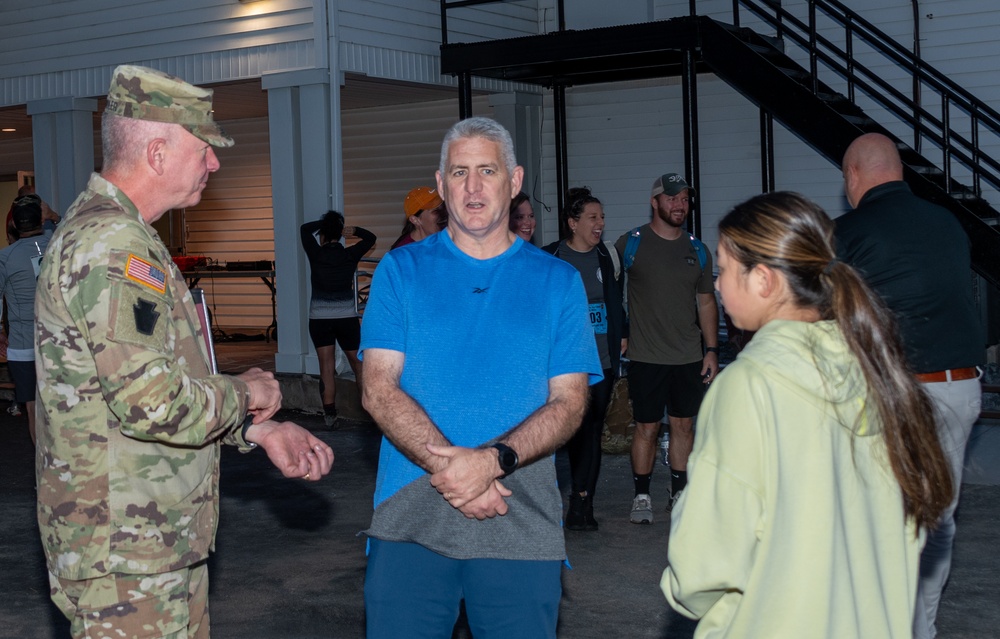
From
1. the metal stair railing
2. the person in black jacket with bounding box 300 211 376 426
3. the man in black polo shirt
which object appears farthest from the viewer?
the person in black jacket with bounding box 300 211 376 426

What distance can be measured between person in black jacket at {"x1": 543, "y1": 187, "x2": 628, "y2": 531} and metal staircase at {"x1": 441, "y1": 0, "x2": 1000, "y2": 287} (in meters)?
3.82

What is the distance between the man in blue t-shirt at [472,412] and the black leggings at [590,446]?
11.6ft

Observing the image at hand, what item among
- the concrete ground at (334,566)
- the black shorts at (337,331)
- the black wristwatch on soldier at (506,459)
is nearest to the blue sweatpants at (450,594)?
the black wristwatch on soldier at (506,459)

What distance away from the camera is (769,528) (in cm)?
224

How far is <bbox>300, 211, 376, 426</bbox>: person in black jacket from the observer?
10453mm

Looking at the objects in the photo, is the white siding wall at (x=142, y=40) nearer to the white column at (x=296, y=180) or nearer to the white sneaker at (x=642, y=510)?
the white column at (x=296, y=180)

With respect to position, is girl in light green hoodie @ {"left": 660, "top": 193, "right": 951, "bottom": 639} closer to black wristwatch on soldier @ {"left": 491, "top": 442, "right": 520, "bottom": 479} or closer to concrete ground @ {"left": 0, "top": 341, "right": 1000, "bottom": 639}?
black wristwatch on soldier @ {"left": 491, "top": 442, "right": 520, "bottom": 479}

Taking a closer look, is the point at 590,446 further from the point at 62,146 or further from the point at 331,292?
the point at 62,146

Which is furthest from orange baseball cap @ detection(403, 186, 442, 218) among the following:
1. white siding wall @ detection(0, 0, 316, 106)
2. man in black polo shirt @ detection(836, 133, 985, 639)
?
man in black polo shirt @ detection(836, 133, 985, 639)

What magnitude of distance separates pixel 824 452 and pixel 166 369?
1.48 meters

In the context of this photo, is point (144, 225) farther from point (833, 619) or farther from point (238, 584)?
point (238, 584)

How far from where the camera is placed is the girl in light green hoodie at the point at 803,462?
87.8 inches

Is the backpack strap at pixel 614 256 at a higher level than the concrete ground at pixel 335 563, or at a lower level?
higher

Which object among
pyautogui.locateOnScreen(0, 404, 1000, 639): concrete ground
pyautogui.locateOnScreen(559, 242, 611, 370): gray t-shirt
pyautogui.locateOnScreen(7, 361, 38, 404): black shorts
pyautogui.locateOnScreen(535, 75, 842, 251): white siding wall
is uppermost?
pyautogui.locateOnScreen(535, 75, 842, 251): white siding wall
